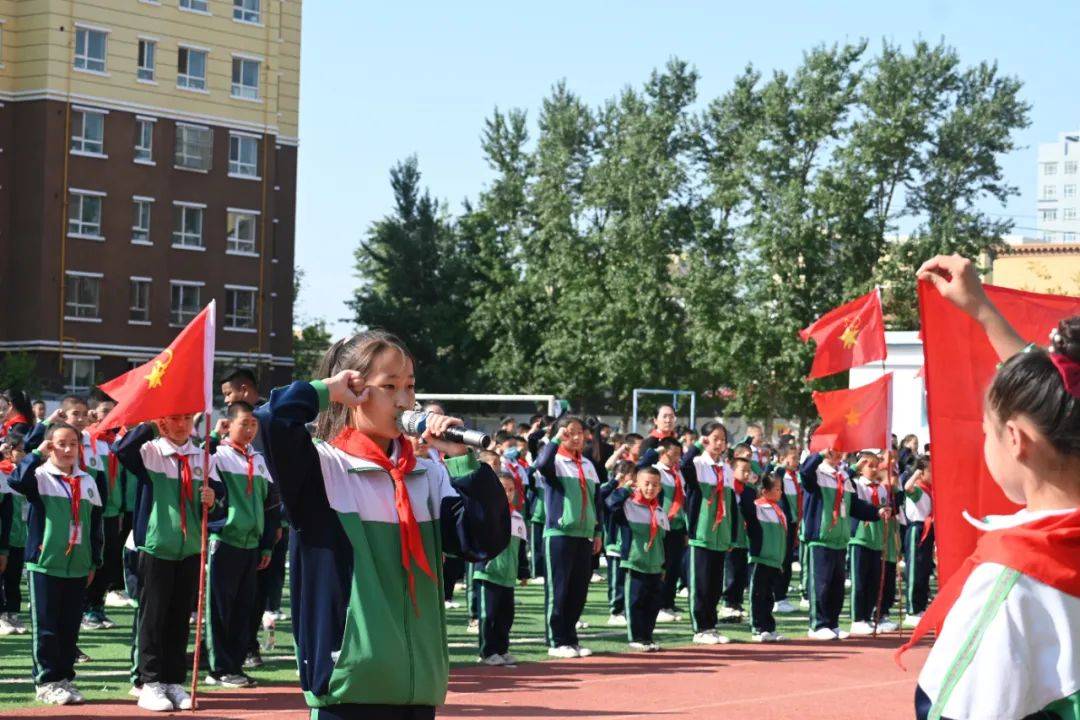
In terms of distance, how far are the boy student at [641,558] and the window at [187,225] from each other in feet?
131

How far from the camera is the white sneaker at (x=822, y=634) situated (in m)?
17.2

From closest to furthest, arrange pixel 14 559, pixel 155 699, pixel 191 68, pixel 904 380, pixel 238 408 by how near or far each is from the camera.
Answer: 1. pixel 155 699
2. pixel 238 408
3. pixel 14 559
4. pixel 904 380
5. pixel 191 68

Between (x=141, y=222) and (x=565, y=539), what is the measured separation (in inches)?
1588

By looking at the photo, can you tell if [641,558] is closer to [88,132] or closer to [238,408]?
[238,408]

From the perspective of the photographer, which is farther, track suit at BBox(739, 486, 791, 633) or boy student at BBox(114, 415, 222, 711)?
track suit at BBox(739, 486, 791, 633)

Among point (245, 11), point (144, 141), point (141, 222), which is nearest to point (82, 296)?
point (141, 222)

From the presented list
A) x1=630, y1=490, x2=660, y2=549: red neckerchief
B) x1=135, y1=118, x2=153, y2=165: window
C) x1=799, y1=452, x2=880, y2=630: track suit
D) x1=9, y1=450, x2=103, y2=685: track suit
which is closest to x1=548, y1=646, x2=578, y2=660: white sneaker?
x1=630, y1=490, x2=660, y2=549: red neckerchief

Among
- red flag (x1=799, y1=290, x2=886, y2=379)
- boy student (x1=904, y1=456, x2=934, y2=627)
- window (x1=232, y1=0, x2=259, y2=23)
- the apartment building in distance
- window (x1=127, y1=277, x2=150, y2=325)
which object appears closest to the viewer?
red flag (x1=799, y1=290, x2=886, y2=379)

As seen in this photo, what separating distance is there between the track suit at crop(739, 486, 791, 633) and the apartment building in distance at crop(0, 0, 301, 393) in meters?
36.2

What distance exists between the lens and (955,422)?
4.89 m

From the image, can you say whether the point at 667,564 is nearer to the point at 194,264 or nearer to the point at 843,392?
the point at 843,392

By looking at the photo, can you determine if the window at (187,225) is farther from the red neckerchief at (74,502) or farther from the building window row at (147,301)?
the red neckerchief at (74,502)

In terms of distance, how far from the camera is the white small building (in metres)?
35.8

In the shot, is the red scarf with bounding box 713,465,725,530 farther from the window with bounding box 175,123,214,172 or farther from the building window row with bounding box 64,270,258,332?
the window with bounding box 175,123,214,172
